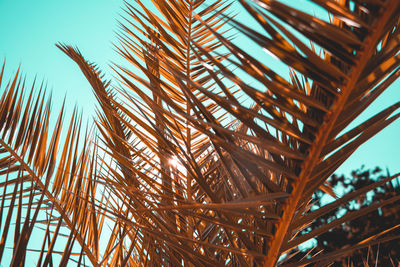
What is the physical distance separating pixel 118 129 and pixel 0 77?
428mm

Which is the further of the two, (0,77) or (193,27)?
(193,27)

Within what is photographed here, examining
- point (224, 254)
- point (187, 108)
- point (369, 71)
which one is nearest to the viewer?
point (369, 71)

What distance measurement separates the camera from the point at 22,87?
1194 mm

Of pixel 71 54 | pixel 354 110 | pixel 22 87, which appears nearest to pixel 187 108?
pixel 71 54

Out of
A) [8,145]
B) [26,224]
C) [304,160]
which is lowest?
[304,160]

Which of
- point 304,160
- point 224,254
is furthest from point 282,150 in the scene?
point 224,254

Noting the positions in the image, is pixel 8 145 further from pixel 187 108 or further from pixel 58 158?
pixel 187 108

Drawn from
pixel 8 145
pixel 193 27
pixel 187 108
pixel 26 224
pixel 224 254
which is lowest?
pixel 224 254

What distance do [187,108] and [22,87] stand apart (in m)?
0.62

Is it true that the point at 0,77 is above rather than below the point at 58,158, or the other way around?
above

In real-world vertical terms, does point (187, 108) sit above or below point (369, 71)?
above

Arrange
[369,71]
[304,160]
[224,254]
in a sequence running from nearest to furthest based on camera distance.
A: [369,71], [304,160], [224,254]

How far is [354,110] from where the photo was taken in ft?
1.72

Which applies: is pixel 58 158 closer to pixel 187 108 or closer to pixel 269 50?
pixel 187 108
